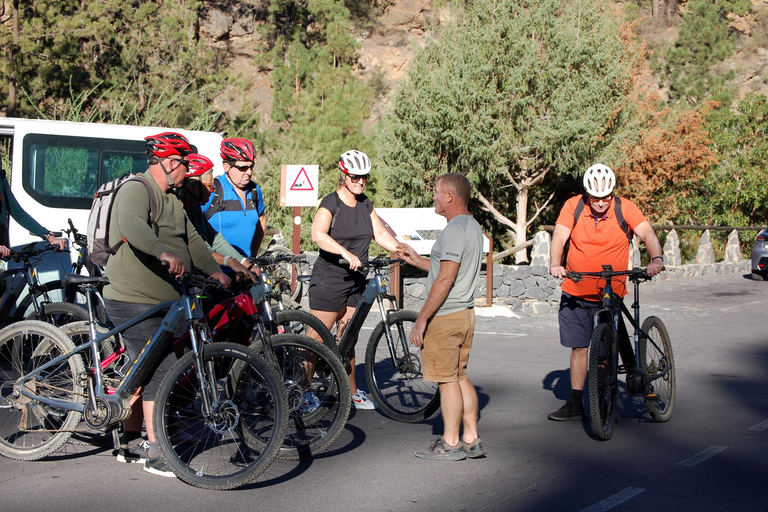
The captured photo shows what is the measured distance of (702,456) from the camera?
5332mm

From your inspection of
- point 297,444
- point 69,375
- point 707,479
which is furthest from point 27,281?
point 707,479

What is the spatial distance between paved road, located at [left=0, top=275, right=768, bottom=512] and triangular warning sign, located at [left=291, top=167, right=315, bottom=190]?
6.32 m

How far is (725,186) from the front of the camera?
99.3 feet

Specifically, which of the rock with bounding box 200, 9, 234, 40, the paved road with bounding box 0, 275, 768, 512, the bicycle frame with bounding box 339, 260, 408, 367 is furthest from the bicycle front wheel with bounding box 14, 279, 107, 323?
the rock with bounding box 200, 9, 234, 40

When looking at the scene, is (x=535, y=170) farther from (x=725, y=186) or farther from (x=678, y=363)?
(x=678, y=363)

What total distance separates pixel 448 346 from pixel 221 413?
55.3 inches

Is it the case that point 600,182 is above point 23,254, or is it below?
above

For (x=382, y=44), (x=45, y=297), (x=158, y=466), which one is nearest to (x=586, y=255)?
(x=158, y=466)

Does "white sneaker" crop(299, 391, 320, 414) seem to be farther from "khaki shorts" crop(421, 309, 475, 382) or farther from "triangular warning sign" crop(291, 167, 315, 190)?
"triangular warning sign" crop(291, 167, 315, 190)

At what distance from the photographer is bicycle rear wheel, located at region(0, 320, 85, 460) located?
16.4ft

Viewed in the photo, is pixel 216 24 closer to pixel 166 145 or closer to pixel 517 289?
pixel 517 289

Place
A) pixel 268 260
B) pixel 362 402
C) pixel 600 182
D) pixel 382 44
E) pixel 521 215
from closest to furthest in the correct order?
pixel 268 260 < pixel 600 182 < pixel 362 402 < pixel 521 215 < pixel 382 44

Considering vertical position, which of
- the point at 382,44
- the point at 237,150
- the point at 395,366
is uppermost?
the point at 382,44

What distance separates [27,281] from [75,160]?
3.60m
